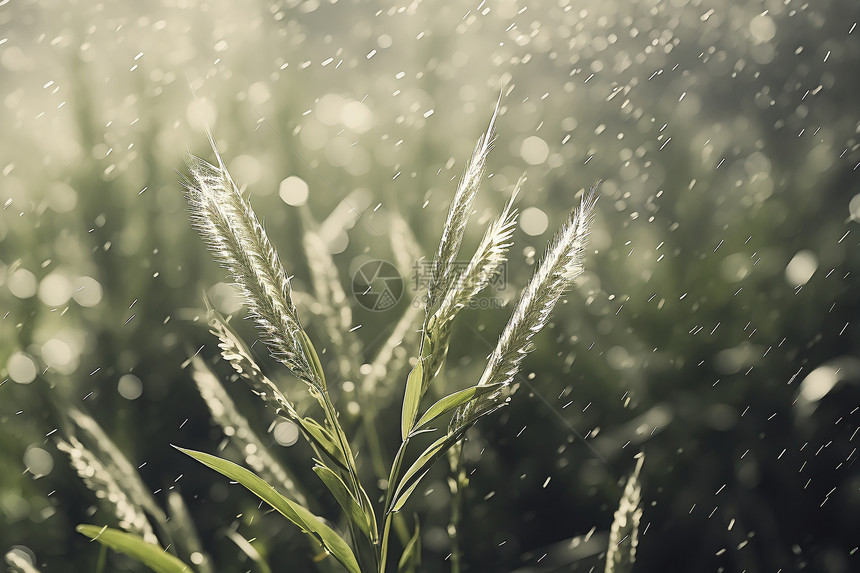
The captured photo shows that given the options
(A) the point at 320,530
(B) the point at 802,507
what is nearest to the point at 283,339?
(A) the point at 320,530

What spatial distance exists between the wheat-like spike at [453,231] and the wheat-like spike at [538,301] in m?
0.04

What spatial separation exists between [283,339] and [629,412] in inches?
14.6

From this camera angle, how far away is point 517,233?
0.48 m

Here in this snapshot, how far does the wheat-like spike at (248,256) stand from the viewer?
0.20 meters

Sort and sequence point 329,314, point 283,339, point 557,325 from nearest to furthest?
point 283,339
point 329,314
point 557,325

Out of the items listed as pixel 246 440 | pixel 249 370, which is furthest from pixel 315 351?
pixel 246 440

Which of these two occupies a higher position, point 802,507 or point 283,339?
point 283,339

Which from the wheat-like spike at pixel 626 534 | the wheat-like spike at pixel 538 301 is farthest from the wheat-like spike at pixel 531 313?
the wheat-like spike at pixel 626 534

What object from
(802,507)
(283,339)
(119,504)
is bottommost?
(802,507)

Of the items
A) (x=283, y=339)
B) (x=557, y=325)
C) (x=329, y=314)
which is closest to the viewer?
(x=283, y=339)

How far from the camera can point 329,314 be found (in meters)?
0.38

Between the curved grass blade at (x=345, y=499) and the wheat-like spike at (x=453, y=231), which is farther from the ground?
the wheat-like spike at (x=453, y=231)

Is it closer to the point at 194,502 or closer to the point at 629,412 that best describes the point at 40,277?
the point at 194,502

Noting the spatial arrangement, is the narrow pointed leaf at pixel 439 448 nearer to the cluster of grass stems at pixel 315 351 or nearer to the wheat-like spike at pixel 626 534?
the cluster of grass stems at pixel 315 351
